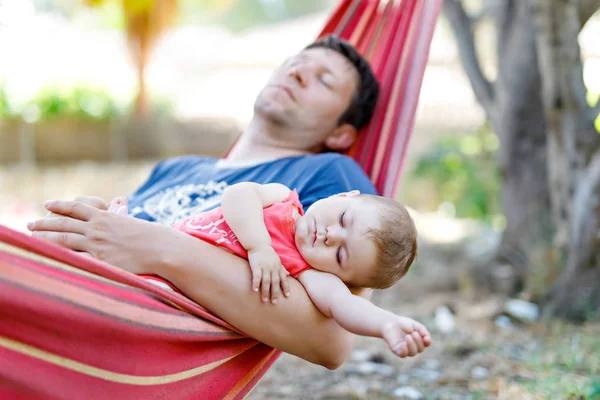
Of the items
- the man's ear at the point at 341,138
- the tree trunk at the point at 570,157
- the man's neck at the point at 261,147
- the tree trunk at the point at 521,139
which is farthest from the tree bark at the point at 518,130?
the man's neck at the point at 261,147

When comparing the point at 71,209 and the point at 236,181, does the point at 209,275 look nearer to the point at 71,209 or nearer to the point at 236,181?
the point at 71,209

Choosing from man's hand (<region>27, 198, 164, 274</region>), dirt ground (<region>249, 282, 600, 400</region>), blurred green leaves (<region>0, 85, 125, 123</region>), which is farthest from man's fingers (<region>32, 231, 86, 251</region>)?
blurred green leaves (<region>0, 85, 125, 123</region>)

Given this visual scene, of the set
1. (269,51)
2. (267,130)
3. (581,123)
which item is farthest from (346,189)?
(269,51)

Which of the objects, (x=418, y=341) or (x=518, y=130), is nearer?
(x=418, y=341)

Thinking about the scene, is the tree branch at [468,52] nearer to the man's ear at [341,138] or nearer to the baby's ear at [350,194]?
the man's ear at [341,138]

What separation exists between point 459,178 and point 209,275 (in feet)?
19.7

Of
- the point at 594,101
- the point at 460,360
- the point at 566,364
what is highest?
the point at 594,101

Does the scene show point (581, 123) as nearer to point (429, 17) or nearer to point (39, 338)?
point (429, 17)

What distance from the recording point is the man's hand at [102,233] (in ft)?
4.66

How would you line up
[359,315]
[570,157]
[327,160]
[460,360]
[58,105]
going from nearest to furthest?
[359,315], [327,160], [460,360], [570,157], [58,105]

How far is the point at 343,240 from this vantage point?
1425mm

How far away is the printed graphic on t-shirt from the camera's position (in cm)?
181

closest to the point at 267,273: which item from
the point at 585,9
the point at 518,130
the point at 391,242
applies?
the point at 391,242

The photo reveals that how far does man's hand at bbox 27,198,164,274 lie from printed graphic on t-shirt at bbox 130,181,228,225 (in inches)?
13.4
